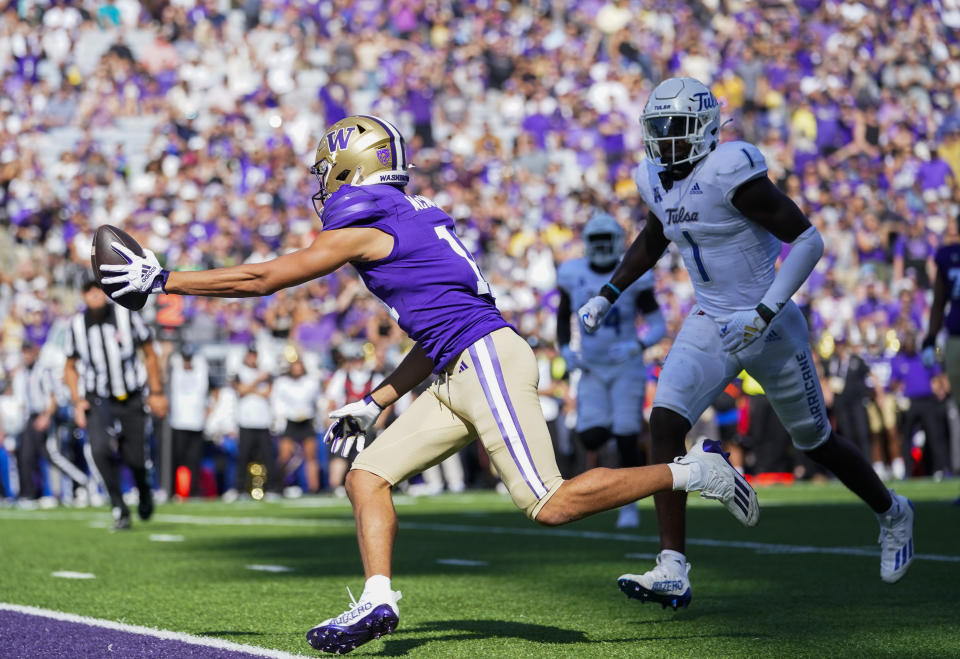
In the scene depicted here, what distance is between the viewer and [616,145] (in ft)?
76.4

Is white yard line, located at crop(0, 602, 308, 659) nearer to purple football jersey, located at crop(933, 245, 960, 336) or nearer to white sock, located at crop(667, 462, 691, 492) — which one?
white sock, located at crop(667, 462, 691, 492)

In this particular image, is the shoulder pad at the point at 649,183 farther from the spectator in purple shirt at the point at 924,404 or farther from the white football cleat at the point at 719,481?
the spectator in purple shirt at the point at 924,404

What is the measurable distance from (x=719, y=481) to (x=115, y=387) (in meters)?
7.13

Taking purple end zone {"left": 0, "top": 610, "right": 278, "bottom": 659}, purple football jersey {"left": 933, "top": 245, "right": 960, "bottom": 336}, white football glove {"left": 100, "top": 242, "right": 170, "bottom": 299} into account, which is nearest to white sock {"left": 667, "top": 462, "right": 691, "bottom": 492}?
purple end zone {"left": 0, "top": 610, "right": 278, "bottom": 659}

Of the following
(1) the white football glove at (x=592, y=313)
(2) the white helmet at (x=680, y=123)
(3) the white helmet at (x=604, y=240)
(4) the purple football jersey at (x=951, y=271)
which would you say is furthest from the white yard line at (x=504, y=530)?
(4) the purple football jersey at (x=951, y=271)

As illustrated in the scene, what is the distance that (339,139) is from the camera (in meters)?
4.99

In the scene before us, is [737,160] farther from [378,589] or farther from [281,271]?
[378,589]

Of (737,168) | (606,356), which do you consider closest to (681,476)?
(737,168)

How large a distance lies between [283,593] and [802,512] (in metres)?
6.06

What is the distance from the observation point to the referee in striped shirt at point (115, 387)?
11.2m

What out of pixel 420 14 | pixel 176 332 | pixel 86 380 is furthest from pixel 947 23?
pixel 86 380

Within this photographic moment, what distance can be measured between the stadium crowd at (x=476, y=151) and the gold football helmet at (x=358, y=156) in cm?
1210

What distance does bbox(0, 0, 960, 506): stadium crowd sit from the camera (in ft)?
60.6

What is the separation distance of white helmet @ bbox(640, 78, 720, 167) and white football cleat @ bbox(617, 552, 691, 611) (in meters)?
1.63
